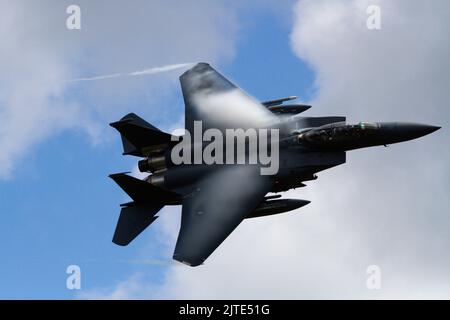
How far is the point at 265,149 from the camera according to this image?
37.2 metres

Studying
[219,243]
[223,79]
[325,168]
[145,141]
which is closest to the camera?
[219,243]

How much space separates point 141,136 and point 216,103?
4.07 meters

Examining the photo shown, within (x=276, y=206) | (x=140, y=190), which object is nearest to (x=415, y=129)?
(x=276, y=206)

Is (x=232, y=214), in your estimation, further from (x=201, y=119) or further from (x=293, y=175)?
(x=201, y=119)

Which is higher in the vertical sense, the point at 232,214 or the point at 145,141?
the point at 145,141

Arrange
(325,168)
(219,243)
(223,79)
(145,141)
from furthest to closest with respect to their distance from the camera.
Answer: (223,79) < (145,141) < (325,168) < (219,243)

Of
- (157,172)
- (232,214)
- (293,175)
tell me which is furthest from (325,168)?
(157,172)

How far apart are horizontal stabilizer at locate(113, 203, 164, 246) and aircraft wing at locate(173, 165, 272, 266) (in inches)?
63.8

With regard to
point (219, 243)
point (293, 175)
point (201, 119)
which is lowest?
point (219, 243)

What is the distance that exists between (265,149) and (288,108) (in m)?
4.63

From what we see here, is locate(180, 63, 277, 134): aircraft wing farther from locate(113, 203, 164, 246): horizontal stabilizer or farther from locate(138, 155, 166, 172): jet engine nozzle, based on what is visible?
locate(113, 203, 164, 246): horizontal stabilizer

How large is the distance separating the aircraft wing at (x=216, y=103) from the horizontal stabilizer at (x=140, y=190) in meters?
3.71

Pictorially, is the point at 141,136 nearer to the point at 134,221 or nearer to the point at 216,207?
the point at 134,221

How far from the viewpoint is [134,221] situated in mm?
38031
